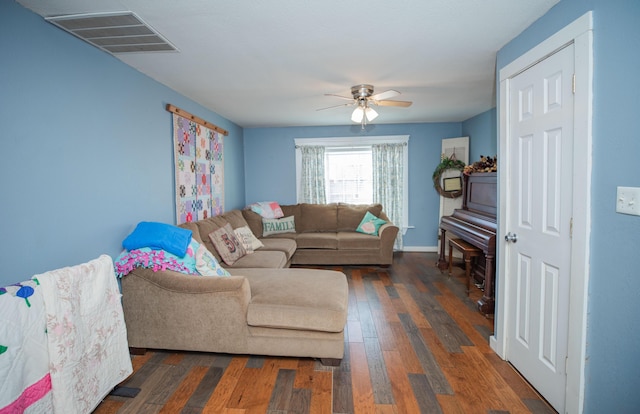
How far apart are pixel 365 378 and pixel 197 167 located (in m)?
2.86

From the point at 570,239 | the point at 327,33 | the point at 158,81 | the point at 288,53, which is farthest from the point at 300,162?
the point at 570,239

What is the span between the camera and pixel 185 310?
88.2 inches

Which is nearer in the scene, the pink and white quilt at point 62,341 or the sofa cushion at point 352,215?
the pink and white quilt at point 62,341

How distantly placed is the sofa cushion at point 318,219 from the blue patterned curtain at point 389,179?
0.84 meters

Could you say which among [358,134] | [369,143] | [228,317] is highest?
[358,134]

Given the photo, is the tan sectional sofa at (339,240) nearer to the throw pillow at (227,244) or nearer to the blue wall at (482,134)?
the throw pillow at (227,244)

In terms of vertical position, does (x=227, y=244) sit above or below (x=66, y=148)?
below

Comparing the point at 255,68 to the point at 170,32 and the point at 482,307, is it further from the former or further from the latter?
the point at 482,307

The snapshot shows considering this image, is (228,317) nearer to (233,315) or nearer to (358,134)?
(233,315)

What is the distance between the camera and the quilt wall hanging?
328cm

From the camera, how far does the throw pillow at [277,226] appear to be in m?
4.92

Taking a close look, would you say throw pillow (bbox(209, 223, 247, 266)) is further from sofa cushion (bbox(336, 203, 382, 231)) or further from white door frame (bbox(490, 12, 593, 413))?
white door frame (bbox(490, 12, 593, 413))

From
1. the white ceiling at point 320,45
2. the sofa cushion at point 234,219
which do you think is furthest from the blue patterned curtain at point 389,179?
the sofa cushion at point 234,219

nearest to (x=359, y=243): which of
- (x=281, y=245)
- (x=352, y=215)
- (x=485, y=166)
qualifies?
(x=352, y=215)
